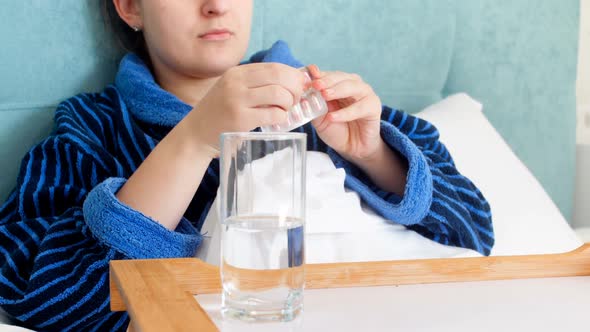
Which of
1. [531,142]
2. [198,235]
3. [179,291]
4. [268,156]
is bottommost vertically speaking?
[531,142]

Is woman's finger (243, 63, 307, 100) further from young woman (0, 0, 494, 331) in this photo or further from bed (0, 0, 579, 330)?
bed (0, 0, 579, 330)

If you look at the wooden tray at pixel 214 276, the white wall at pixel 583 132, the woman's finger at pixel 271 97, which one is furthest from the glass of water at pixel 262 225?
the white wall at pixel 583 132

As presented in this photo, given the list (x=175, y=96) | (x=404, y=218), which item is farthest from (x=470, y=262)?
(x=175, y=96)

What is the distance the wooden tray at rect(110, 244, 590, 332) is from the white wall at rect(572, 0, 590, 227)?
3.17 feet

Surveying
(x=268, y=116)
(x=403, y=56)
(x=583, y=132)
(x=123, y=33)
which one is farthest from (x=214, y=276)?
(x=583, y=132)

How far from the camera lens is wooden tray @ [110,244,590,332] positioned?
1.60ft

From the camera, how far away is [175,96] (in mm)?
1078

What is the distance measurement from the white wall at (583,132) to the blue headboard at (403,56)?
0.20ft

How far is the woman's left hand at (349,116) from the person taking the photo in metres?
0.77

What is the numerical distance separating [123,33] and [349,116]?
21.6 inches

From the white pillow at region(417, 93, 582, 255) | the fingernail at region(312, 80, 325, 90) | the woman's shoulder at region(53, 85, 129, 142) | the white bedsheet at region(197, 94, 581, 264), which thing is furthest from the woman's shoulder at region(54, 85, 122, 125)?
the white pillow at region(417, 93, 582, 255)

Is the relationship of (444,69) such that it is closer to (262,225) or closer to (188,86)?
(188,86)

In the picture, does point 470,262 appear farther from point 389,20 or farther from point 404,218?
point 389,20

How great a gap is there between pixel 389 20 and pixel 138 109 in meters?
0.53
